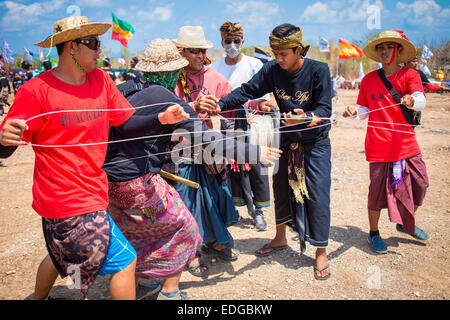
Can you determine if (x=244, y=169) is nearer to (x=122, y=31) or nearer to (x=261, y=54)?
(x=261, y=54)

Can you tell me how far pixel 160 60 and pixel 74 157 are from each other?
1.08 metres

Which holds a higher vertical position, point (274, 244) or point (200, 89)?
point (200, 89)

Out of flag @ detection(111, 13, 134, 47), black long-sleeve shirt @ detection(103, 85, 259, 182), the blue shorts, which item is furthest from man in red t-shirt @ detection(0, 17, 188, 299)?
flag @ detection(111, 13, 134, 47)

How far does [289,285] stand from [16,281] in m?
2.67

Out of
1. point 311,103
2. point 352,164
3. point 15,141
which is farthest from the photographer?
point 352,164

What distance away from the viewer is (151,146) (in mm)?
2488

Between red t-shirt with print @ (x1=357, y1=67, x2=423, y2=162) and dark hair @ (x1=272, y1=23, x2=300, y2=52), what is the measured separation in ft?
3.80

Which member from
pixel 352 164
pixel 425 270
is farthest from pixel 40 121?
pixel 352 164

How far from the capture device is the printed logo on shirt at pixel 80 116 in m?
1.98

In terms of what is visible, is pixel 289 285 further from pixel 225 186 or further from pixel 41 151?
pixel 41 151

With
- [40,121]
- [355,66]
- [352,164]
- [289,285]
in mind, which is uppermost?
[355,66]

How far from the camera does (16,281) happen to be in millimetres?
3270

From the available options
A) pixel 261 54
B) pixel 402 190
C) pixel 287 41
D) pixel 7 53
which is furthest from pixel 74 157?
pixel 7 53

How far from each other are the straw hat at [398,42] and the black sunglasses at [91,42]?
282 cm
